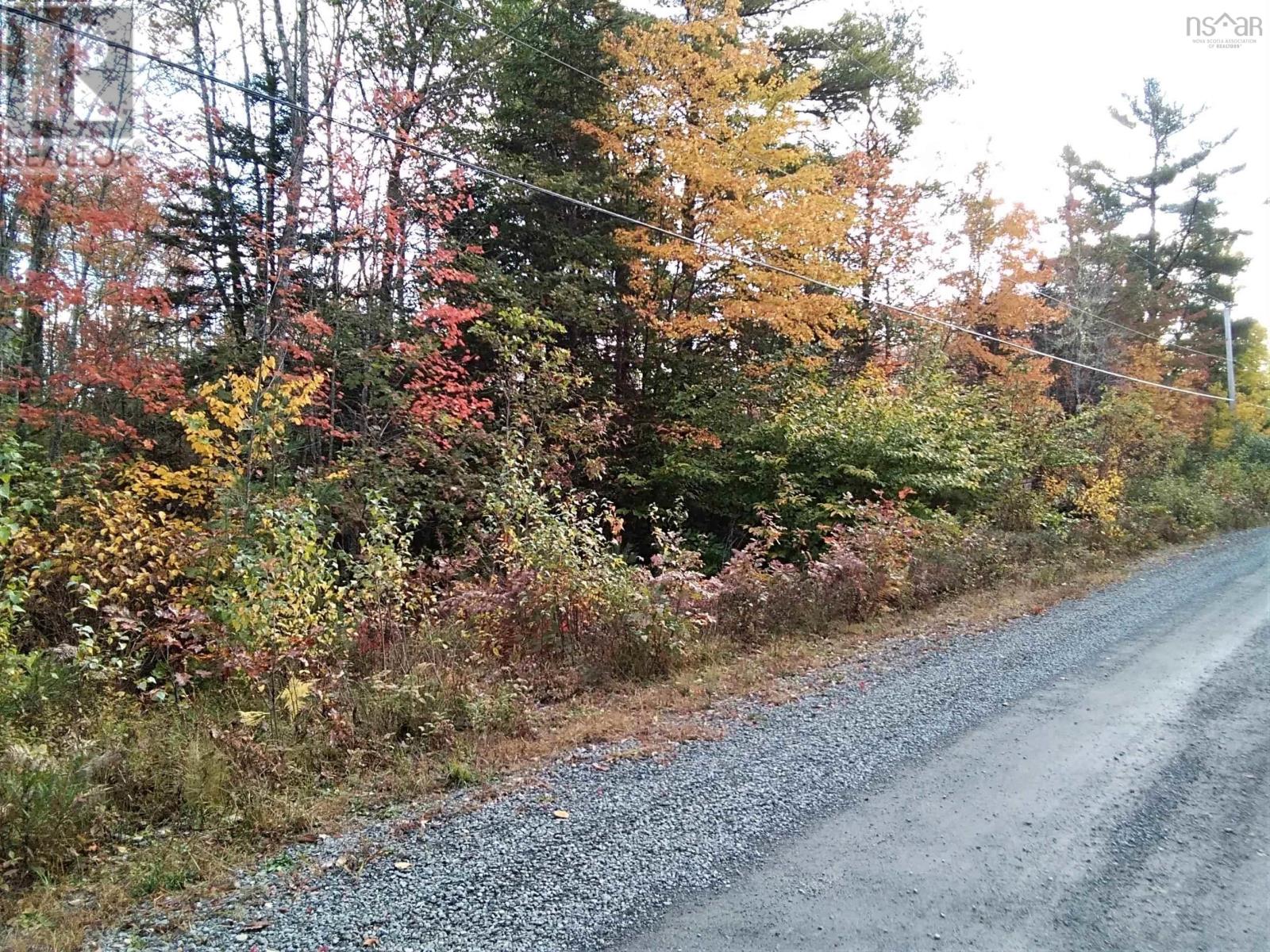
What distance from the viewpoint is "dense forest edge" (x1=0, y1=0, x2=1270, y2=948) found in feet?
14.4

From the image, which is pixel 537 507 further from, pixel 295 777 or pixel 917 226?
pixel 917 226

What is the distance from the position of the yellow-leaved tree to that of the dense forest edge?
0.24 feet

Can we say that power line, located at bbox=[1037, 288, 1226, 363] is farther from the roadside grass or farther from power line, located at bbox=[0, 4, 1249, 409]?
the roadside grass

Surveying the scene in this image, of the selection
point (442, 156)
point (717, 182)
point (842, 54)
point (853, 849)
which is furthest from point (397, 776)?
point (842, 54)

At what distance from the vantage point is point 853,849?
2.99 m

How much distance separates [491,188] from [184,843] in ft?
36.9

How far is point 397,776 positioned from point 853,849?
2275 mm

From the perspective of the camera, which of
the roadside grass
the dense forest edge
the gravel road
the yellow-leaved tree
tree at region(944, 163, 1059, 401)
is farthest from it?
tree at region(944, 163, 1059, 401)

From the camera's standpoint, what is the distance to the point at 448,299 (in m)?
10.9

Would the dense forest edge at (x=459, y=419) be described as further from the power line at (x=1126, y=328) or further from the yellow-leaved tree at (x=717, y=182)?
the power line at (x=1126, y=328)

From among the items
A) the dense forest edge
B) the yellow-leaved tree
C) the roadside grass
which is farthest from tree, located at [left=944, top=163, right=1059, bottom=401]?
the roadside grass

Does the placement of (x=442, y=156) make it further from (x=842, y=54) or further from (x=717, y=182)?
(x=842, y=54)

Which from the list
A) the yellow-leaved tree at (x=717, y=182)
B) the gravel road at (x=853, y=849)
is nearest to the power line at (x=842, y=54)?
the yellow-leaved tree at (x=717, y=182)

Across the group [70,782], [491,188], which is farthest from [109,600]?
[491,188]
